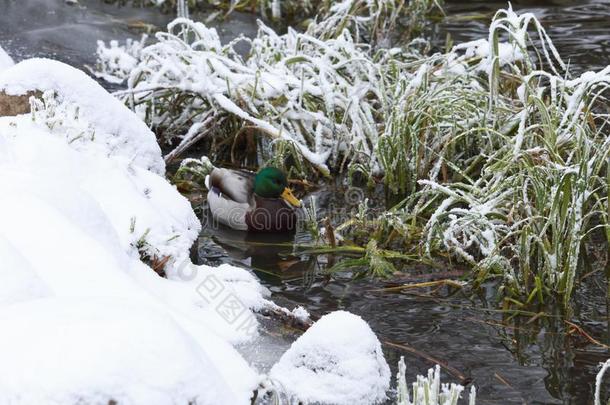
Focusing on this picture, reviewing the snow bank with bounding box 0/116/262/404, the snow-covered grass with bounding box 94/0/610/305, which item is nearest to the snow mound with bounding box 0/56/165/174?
the snow bank with bounding box 0/116/262/404

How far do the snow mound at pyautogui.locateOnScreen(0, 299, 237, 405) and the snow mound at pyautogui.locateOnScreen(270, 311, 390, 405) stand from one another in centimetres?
78

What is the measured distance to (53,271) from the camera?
10.5ft

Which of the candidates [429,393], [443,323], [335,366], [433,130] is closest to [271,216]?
[433,130]

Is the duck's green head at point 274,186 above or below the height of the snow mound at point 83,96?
below

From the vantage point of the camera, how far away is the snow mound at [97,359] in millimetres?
2447

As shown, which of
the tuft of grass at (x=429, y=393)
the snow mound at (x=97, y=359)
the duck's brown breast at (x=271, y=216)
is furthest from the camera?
the duck's brown breast at (x=271, y=216)

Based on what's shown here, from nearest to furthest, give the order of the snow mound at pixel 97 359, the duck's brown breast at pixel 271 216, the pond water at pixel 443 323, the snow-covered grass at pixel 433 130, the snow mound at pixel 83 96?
the snow mound at pixel 97 359 < the pond water at pixel 443 323 < the snow-covered grass at pixel 433 130 < the snow mound at pixel 83 96 < the duck's brown breast at pixel 271 216

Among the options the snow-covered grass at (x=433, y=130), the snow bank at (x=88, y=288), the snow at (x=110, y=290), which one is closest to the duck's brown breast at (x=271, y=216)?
the snow-covered grass at (x=433, y=130)

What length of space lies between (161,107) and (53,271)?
14.1 feet

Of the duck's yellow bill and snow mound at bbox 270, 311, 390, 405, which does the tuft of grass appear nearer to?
snow mound at bbox 270, 311, 390, 405

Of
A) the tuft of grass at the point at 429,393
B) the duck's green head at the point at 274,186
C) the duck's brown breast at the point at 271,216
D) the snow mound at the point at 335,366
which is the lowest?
the duck's brown breast at the point at 271,216

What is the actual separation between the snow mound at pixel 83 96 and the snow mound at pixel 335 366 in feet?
6.71

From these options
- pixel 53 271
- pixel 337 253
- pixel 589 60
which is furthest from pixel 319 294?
pixel 589 60

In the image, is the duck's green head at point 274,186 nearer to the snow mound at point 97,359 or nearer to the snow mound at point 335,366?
the snow mound at point 335,366
